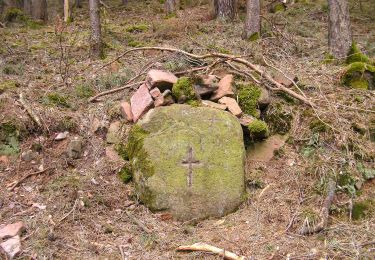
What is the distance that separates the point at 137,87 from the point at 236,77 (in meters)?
1.56

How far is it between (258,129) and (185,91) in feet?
3.64

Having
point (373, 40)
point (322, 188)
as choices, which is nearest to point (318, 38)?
point (373, 40)

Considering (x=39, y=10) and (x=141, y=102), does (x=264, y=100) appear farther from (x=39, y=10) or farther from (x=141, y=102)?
(x=39, y=10)

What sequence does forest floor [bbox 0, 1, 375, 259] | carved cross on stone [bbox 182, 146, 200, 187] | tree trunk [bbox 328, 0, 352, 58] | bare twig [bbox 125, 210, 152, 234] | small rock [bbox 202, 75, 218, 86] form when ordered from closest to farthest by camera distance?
forest floor [bbox 0, 1, 375, 259], bare twig [bbox 125, 210, 152, 234], carved cross on stone [bbox 182, 146, 200, 187], small rock [bbox 202, 75, 218, 86], tree trunk [bbox 328, 0, 352, 58]

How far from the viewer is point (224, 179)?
487cm

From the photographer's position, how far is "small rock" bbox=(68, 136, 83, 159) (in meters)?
5.53

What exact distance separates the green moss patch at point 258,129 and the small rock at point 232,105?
245 mm

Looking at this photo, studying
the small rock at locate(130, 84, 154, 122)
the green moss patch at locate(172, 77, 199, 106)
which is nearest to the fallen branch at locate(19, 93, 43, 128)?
the small rock at locate(130, 84, 154, 122)

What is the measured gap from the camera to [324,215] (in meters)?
4.45

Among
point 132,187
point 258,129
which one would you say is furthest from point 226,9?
point 132,187

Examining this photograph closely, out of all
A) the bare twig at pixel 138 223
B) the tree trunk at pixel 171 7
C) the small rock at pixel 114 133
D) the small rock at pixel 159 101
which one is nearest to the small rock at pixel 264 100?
the small rock at pixel 159 101

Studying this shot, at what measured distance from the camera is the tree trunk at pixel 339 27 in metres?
8.23

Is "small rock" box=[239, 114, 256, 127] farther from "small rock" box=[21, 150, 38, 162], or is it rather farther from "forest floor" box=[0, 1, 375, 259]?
"small rock" box=[21, 150, 38, 162]

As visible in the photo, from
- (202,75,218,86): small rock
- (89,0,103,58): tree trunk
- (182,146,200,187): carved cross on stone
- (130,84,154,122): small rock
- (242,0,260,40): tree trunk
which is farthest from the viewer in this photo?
(242,0,260,40): tree trunk
